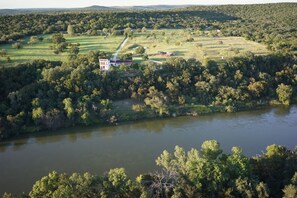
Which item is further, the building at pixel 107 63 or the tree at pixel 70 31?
the tree at pixel 70 31

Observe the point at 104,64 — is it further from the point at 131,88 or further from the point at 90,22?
the point at 90,22

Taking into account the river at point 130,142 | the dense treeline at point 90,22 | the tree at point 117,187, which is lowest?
the river at point 130,142

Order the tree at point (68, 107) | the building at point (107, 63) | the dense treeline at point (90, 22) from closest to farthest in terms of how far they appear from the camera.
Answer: the tree at point (68, 107), the building at point (107, 63), the dense treeline at point (90, 22)

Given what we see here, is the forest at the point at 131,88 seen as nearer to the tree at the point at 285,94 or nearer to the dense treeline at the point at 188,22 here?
the tree at the point at 285,94

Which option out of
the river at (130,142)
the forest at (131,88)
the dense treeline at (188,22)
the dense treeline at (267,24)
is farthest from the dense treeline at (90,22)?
the river at (130,142)

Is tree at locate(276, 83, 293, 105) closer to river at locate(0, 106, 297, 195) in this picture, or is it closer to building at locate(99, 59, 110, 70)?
river at locate(0, 106, 297, 195)

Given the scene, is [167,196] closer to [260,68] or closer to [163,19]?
[260,68]

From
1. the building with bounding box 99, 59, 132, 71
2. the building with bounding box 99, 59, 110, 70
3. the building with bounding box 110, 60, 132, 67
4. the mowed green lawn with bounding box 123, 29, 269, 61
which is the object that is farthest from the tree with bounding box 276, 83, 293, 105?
the building with bounding box 99, 59, 110, 70
